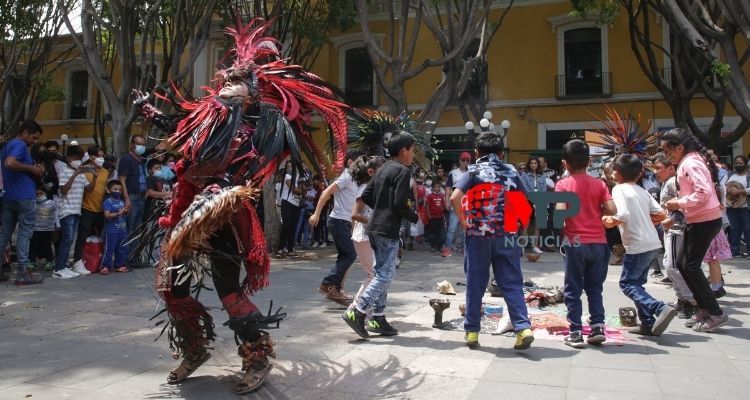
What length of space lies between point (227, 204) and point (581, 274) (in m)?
3.07

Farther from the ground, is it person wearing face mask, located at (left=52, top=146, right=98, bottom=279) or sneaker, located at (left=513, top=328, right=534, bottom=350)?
person wearing face mask, located at (left=52, top=146, right=98, bottom=279)

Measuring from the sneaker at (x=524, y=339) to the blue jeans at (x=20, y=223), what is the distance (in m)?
6.47

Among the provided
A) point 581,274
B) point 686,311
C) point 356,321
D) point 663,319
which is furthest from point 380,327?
point 686,311

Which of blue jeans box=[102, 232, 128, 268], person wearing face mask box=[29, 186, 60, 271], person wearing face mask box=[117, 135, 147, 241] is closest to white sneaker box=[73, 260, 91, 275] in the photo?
blue jeans box=[102, 232, 128, 268]

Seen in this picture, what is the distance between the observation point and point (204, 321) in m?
3.89

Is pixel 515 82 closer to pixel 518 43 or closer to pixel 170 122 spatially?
pixel 518 43

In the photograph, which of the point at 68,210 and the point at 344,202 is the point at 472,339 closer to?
the point at 344,202

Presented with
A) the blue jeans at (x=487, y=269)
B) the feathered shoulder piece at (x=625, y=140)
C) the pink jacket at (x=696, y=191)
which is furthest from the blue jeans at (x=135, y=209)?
the pink jacket at (x=696, y=191)

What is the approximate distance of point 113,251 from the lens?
9031 millimetres

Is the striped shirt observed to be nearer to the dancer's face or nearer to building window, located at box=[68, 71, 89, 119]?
the dancer's face

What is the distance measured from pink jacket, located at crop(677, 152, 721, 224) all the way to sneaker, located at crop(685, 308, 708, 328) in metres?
0.83

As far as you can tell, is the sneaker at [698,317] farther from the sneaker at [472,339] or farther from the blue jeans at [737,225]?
the blue jeans at [737,225]

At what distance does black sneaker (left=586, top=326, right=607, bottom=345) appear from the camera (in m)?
4.74

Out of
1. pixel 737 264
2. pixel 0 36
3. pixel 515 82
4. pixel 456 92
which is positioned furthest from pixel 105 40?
pixel 737 264
